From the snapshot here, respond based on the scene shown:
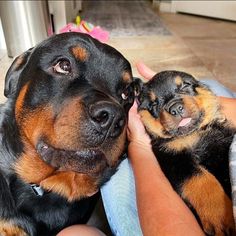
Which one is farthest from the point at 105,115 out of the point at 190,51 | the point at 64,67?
the point at 190,51

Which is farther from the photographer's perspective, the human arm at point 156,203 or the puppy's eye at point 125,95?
the puppy's eye at point 125,95

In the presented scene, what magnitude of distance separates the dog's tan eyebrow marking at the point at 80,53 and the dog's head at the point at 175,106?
40cm

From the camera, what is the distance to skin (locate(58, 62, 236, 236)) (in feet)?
3.02

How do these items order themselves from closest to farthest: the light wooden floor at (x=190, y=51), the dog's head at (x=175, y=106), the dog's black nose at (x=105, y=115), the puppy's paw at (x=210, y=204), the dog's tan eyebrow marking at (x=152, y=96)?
the dog's black nose at (x=105, y=115) → the puppy's paw at (x=210, y=204) → the dog's head at (x=175, y=106) → the dog's tan eyebrow marking at (x=152, y=96) → the light wooden floor at (x=190, y=51)

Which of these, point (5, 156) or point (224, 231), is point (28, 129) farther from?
point (224, 231)

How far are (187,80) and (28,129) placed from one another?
757mm

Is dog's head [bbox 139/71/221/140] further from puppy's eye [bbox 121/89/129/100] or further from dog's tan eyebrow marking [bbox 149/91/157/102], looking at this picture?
puppy's eye [bbox 121/89/129/100]

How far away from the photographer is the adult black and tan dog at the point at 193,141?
41.8 inches

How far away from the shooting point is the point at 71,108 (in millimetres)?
927

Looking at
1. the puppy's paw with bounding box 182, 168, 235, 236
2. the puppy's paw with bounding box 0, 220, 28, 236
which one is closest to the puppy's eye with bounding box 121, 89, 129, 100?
the puppy's paw with bounding box 182, 168, 235, 236

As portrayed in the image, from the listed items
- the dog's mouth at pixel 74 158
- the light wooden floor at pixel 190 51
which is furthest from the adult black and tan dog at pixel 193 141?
the light wooden floor at pixel 190 51

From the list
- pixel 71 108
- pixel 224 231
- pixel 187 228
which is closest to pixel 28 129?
pixel 71 108

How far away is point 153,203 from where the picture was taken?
100 cm

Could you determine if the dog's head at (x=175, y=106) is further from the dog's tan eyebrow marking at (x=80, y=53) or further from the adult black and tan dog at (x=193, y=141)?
the dog's tan eyebrow marking at (x=80, y=53)
